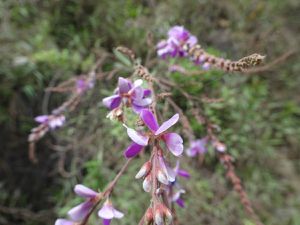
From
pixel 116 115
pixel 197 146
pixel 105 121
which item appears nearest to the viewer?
pixel 116 115

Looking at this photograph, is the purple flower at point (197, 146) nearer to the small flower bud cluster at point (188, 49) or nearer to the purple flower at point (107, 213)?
the small flower bud cluster at point (188, 49)

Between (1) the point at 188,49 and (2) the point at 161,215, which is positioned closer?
(2) the point at 161,215

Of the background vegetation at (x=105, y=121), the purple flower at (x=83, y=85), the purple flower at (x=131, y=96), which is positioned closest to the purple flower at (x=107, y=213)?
the purple flower at (x=131, y=96)

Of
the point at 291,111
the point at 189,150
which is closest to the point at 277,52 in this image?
the point at 291,111

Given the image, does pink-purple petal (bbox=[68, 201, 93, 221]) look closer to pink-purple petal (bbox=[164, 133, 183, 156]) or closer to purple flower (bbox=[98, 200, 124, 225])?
purple flower (bbox=[98, 200, 124, 225])

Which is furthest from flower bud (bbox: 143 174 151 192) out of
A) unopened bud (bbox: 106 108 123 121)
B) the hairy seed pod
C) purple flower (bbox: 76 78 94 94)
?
purple flower (bbox: 76 78 94 94)

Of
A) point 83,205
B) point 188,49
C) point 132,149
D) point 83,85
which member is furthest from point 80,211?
point 83,85

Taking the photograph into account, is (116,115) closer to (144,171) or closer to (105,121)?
(144,171)
